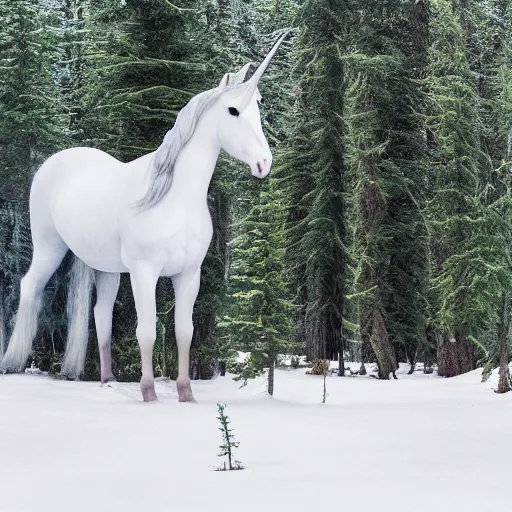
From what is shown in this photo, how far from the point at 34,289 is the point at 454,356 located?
26.1 feet

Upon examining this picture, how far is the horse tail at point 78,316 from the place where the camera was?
9.34 meters

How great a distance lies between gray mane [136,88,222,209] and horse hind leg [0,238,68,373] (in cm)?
180

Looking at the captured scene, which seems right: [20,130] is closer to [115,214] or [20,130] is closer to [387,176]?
[115,214]

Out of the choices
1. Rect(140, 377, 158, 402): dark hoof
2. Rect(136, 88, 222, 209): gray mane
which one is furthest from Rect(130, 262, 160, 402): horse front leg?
Rect(136, 88, 222, 209): gray mane

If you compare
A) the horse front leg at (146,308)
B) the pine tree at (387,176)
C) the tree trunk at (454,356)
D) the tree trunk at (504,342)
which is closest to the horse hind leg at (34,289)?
the horse front leg at (146,308)

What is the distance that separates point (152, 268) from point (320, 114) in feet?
25.6

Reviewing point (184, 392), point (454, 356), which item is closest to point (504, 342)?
point (184, 392)

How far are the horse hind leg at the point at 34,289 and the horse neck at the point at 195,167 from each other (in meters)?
1.97

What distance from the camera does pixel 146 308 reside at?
790cm

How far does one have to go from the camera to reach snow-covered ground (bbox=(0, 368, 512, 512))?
453cm

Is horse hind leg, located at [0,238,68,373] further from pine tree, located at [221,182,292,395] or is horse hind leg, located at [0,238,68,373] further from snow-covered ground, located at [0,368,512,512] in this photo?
pine tree, located at [221,182,292,395]

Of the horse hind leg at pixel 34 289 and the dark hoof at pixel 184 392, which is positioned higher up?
the horse hind leg at pixel 34 289

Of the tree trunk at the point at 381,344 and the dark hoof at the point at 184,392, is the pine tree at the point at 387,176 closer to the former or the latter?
the tree trunk at the point at 381,344

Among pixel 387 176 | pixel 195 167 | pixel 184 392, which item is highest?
pixel 387 176
